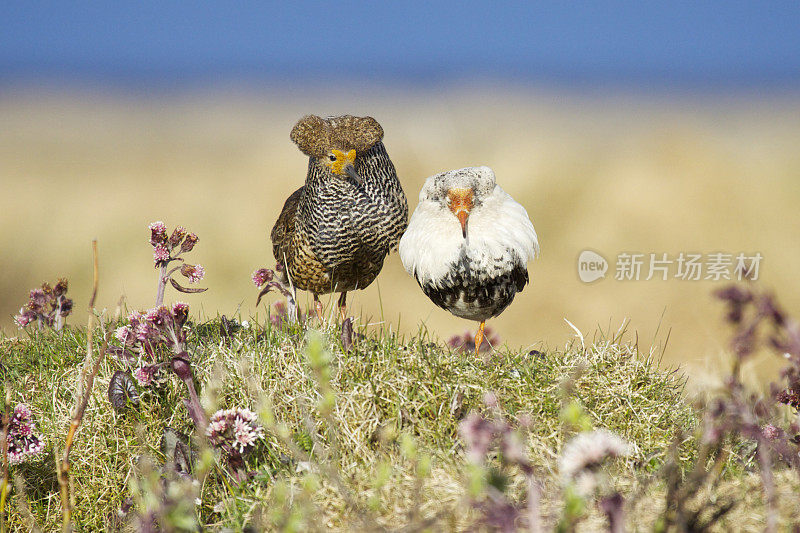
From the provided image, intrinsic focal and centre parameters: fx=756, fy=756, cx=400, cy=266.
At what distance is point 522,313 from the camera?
10641mm

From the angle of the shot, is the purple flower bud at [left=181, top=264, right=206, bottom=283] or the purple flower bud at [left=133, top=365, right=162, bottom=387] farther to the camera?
the purple flower bud at [left=181, top=264, right=206, bottom=283]

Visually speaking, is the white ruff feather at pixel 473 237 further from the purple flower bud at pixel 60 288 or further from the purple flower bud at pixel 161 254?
the purple flower bud at pixel 60 288

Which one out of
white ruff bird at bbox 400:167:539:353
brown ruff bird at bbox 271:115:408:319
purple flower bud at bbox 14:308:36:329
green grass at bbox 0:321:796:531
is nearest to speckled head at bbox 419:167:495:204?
white ruff bird at bbox 400:167:539:353

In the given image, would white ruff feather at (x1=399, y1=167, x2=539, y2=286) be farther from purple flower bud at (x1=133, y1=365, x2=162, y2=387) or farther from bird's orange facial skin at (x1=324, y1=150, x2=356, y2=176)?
purple flower bud at (x1=133, y1=365, x2=162, y2=387)

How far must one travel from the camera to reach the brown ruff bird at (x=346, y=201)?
4926 mm

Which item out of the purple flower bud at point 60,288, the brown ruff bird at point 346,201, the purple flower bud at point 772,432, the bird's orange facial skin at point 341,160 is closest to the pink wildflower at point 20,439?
the purple flower bud at point 60,288

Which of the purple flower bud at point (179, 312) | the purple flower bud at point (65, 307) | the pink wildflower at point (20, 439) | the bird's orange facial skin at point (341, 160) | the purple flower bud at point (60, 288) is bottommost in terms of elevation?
the pink wildflower at point (20, 439)

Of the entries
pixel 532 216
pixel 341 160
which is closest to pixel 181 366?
pixel 341 160

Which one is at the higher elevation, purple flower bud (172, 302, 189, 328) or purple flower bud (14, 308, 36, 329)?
purple flower bud (172, 302, 189, 328)

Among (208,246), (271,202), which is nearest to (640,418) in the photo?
(208,246)

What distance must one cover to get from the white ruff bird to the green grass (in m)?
0.35

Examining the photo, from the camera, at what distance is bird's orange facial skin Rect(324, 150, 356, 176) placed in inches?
192

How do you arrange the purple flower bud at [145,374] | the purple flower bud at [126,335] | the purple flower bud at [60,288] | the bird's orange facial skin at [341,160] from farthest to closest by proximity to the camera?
the purple flower bud at [60,288]
the bird's orange facial skin at [341,160]
the purple flower bud at [126,335]
the purple flower bud at [145,374]

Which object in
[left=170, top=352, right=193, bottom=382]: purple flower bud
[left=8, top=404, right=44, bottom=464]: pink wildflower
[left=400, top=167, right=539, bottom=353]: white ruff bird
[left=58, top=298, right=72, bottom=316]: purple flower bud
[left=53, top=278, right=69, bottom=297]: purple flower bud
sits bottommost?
[left=8, top=404, right=44, bottom=464]: pink wildflower
